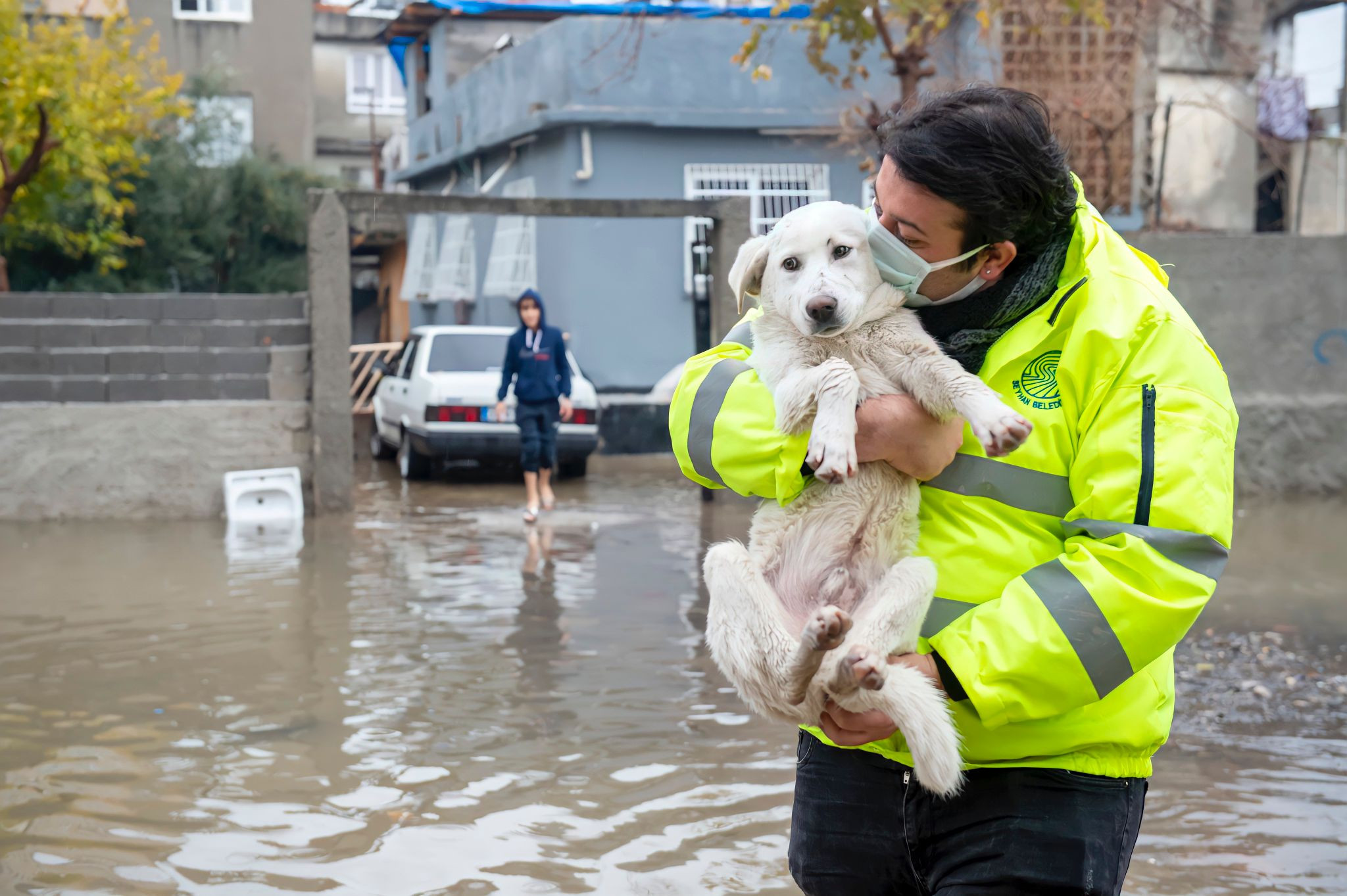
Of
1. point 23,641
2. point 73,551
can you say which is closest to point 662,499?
point 73,551

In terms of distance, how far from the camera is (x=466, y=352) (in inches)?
575

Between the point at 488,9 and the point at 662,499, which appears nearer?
the point at 662,499

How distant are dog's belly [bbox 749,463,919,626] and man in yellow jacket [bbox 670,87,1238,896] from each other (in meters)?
0.06

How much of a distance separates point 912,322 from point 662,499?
10502mm

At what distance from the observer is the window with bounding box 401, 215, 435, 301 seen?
24.5 metres

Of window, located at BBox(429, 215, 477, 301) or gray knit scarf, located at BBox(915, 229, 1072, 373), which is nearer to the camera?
gray knit scarf, located at BBox(915, 229, 1072, 373)

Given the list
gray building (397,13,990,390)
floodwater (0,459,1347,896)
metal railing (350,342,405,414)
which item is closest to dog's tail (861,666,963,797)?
floodwater (0,459,1347,896)

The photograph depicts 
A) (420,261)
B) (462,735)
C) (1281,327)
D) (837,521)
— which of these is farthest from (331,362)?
(420,261)

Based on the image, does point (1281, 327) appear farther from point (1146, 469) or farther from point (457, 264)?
point (457, 264)

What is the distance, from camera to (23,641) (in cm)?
709

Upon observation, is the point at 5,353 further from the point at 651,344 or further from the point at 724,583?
the point at 724,583

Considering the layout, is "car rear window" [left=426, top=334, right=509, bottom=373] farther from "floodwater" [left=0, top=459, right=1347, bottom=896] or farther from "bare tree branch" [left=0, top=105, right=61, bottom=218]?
"floodwater" [left=0, top=459, right=1347, bottom=896]

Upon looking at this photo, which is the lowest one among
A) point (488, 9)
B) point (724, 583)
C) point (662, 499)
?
point (662, 499)

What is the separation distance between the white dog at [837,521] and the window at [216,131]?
83.4 ft
